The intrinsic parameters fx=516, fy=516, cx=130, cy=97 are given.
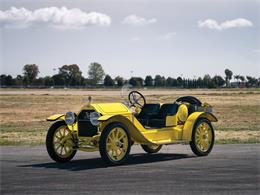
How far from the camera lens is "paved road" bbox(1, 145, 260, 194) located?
8242mm

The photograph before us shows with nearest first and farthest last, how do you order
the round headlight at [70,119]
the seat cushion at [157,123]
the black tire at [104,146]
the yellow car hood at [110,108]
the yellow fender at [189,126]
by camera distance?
the black tire at [104,146] → the yellow car hood at [110,108] → the round headlight at [70,119] → the seat cushion at [157,123] → the yellow fender at [189,126]

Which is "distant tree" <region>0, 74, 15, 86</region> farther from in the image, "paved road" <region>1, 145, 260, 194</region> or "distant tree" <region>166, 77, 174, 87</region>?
"paved road" <region>1, 145, 260, 194</region>

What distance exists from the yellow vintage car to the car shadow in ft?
1.00

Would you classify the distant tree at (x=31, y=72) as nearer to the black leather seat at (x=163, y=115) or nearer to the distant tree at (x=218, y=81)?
the distant tree at (x=218, y=81)

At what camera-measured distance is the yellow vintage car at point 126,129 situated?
11164 mm

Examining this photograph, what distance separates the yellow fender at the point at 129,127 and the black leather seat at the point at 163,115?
2.66 feet

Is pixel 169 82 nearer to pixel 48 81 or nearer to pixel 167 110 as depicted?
pixel 48 81

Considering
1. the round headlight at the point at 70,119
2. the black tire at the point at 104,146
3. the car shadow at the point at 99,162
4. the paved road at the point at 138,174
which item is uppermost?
the round headlight at the point at 70,119

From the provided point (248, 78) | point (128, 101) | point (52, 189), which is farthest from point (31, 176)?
point (248, 78)

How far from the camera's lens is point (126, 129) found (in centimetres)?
1134

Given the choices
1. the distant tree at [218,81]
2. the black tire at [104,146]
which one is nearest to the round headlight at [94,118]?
the black tire at [104,146]

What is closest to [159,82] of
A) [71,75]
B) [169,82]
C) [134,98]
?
[169,82]

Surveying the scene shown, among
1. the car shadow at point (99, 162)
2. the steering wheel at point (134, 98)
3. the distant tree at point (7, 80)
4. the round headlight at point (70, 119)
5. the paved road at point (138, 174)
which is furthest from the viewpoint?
the distant tree at point (7, 80)

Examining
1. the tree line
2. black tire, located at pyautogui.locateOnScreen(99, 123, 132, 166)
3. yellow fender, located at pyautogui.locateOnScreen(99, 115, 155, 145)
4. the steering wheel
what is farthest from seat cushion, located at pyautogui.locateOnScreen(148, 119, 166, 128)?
the tree line
